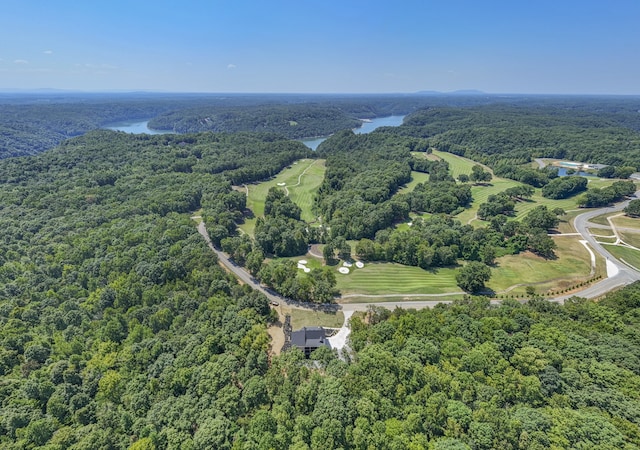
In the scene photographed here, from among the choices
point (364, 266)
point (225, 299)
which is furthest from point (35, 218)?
point (364, 266)

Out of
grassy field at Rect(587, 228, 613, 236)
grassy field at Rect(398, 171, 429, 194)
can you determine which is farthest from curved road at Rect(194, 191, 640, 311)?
grassy field at Rect(398, 171, 429, 194)

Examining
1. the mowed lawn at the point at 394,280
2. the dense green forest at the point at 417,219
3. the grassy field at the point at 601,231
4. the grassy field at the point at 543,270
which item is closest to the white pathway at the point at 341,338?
the mowed lawn at the point at 394,280

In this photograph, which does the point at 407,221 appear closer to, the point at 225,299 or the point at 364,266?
the point at 364,266

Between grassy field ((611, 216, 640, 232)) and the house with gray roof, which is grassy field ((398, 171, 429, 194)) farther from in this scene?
the house with gray roof

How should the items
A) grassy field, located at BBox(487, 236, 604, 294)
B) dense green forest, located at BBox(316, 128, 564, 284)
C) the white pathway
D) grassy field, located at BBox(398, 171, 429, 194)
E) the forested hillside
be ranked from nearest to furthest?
the forested hillside → the white pathway → grassy field, located at BBox(487, 236, 604, 294) → dense green forest, located at BBox(316, 128, 564, 284) → grassy field, located at BBox(398, 171, 429, 194)

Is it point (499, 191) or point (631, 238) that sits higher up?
point (499, 191)

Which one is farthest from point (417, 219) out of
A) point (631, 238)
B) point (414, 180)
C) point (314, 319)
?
point (631, 238)

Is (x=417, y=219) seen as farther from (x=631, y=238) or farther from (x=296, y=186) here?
(x=296, y=186)
